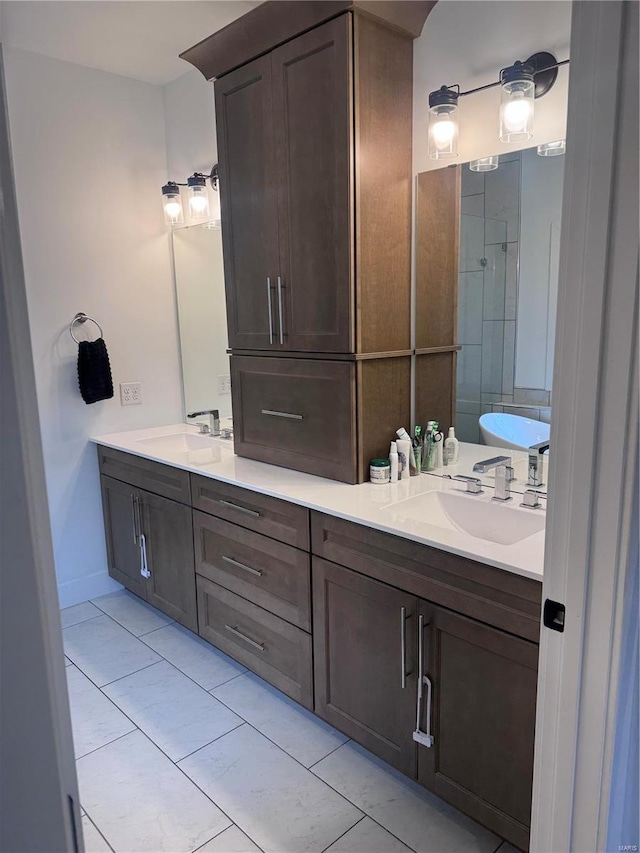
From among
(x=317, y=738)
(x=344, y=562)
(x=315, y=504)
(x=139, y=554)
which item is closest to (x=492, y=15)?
(x=315, y=504)

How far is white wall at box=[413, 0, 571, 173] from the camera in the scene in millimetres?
1705

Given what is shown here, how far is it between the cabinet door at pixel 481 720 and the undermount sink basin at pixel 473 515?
1.11 feet

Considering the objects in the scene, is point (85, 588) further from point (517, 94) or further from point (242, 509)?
point (517, 94)

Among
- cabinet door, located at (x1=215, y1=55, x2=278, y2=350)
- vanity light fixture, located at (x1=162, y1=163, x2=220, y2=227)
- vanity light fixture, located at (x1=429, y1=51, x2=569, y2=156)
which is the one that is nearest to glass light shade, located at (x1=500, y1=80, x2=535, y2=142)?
vanity light fixture, located at (x1=429, y1=51, x2=569, y2=156)

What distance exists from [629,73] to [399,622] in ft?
4.60

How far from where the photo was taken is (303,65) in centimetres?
196

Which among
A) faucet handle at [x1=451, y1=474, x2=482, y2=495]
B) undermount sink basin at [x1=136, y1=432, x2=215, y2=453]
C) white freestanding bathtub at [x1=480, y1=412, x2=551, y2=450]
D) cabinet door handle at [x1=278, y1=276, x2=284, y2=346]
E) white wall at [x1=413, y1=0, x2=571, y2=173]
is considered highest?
white wall at [x1=413, y1=0, x2=571, y2=173]

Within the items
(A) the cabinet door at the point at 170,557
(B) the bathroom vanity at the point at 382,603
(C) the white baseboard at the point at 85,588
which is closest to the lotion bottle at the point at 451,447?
(B) the bathroom vanity at the point at 382,603

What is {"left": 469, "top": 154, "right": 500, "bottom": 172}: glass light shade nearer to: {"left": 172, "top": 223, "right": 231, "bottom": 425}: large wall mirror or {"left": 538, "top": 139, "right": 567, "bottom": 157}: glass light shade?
{"left": 538, "top": 139, "right": 567, "bottom": 157}: glass light shade

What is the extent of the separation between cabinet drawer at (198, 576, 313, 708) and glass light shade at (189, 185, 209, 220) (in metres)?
1.78

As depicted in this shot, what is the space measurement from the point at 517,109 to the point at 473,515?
4.09ft

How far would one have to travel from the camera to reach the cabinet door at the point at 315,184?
74.3 inches

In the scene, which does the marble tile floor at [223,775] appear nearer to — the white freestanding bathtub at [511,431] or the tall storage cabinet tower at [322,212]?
the tall storage cabinet tower at [322,212]

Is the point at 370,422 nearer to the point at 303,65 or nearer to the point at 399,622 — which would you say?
the point at 399,622
